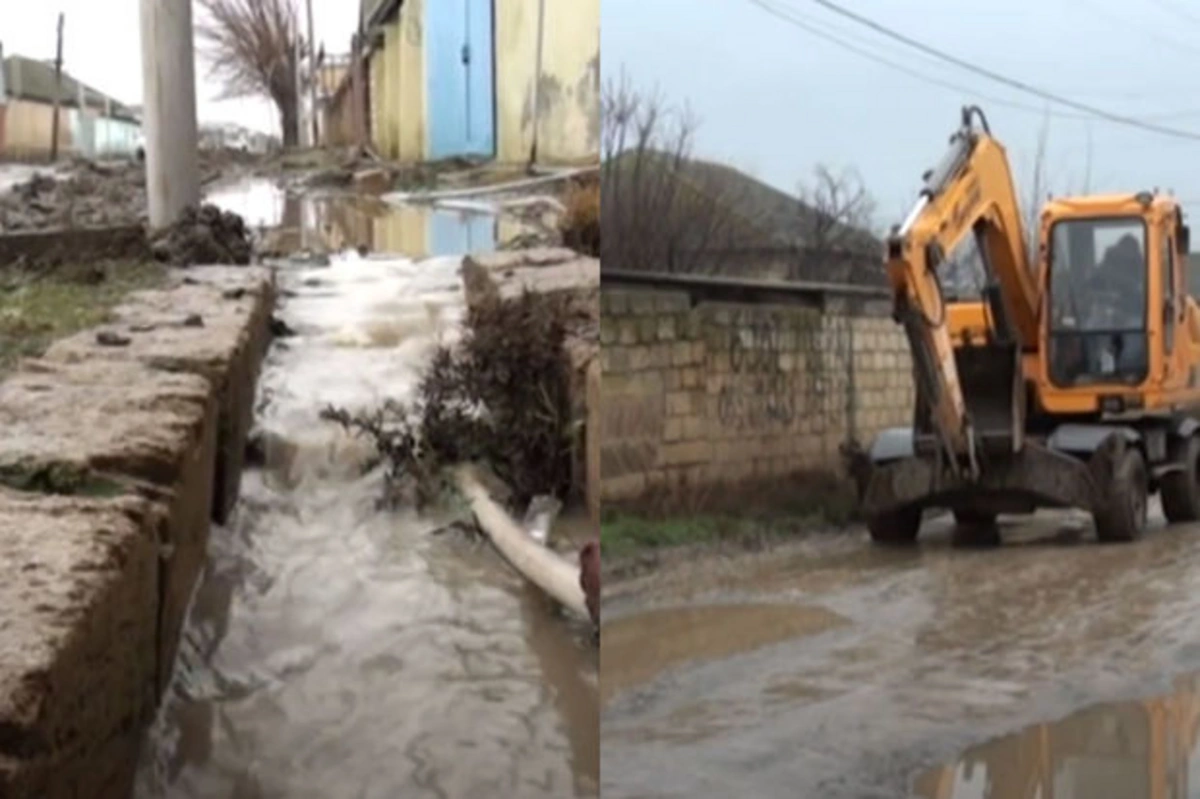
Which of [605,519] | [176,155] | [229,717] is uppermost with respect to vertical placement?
[176,155]

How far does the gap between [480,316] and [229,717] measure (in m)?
1.56

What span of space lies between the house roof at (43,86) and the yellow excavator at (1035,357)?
25.9 feet

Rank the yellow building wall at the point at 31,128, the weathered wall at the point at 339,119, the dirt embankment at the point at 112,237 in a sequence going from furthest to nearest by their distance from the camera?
the weathered wall at the point at 339,119
the yellow building wall at the point at 31,128
the dirt embankment at the point at 112,237

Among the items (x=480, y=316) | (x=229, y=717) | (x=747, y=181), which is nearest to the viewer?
(x=747, y=181)

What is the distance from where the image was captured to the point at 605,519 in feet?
4.47

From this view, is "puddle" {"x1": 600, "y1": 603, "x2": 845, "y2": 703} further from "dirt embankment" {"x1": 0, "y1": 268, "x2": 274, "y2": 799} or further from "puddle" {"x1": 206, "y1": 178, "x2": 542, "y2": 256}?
"puddle" {"x1": 206, "y1": 178, "x2": 542, "y2": 256}

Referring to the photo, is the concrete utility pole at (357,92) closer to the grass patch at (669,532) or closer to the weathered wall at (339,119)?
the weathered wall at (339,119)

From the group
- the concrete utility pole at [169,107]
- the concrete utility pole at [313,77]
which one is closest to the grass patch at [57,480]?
the concrete utility pole at [169,107]

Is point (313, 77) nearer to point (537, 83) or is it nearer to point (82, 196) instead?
point (82, 196)

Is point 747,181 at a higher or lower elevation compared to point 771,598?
higher

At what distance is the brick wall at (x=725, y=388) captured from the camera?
1338mm

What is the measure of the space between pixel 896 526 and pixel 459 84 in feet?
21.4

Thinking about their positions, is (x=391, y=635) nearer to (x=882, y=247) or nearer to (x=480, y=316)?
(x=480, y=316)

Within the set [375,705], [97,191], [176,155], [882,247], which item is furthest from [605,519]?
[97,191]
